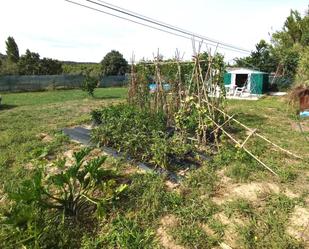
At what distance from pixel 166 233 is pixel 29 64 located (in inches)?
1162

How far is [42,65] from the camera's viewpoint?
30062 mm

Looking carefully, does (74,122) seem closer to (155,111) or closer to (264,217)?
(155,111)

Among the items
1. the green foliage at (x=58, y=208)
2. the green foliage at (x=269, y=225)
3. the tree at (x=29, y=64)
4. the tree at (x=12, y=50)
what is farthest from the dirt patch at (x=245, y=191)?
the tree at (x=12, y=50)

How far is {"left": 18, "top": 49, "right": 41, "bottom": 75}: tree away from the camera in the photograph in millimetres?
28625

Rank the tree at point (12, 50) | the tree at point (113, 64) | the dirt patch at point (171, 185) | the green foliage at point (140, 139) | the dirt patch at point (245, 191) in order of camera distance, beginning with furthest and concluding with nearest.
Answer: the tree at point (113, 64) → the tree at point (12, 50) → the green foliage at point (140, 139) → the dirt patch at point (171, 185) → the dirt patch at point (245, 191)

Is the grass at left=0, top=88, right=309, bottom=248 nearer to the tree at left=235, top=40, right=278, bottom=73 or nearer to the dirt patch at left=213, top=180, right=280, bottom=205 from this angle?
the dirt patch at left=213, top=180, right=280, bottom=205

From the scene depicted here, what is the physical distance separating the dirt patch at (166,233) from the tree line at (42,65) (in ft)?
74.5

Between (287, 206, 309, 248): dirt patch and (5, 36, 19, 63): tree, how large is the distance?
3553cm

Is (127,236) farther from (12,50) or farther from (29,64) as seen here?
(12,50)

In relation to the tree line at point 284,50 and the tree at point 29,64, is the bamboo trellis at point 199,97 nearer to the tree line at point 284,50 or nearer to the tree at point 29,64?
the tree line at point 284,50

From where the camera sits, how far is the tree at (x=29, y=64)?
28625mm

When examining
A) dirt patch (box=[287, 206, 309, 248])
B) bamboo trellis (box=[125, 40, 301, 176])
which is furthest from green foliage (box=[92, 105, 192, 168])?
dirt patch (box=[287, 206, 309, 248])

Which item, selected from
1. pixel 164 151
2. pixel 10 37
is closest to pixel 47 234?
pixel 164 151

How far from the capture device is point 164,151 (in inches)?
173
